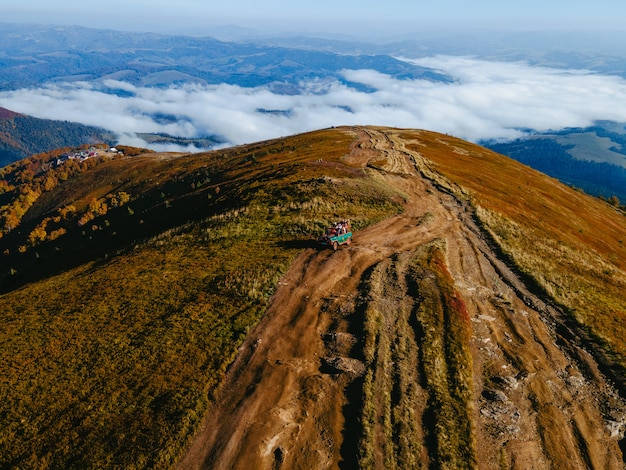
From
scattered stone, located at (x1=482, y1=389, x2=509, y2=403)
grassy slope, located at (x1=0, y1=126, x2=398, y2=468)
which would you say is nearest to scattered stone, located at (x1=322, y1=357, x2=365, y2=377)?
grassy slope, located at (x1=0, y1=126, x2=398, y2=468)

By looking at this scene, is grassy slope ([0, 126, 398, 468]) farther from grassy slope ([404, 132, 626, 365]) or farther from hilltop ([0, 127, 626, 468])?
grassy slope ([404, 132, 626, 365])

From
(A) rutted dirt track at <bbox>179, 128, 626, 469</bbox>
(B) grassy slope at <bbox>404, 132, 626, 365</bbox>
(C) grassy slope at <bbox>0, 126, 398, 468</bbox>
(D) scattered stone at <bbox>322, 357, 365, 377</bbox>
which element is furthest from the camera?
(B) grassy slope at <bbox>404, 132, 626, 365</bbox>

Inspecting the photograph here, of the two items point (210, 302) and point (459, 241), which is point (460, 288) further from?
point (210, 302)

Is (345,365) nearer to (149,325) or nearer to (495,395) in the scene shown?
(495,395)

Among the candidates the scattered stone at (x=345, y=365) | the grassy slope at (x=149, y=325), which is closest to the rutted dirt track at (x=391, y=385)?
the scattered stone at (x=345, y=365)

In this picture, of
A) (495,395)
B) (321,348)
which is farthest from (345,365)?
(495,395)

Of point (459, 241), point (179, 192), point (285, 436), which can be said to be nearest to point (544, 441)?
point (285, 436)
